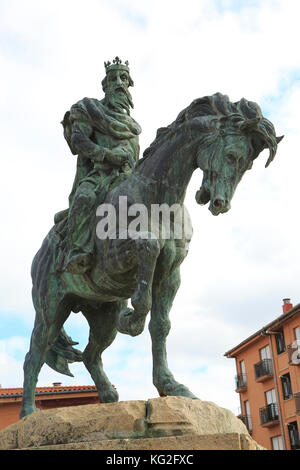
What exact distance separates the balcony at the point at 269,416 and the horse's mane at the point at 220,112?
32.1m

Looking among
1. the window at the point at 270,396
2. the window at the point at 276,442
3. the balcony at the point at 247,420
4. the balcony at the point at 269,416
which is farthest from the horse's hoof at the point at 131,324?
the balcony at the point at 247,420

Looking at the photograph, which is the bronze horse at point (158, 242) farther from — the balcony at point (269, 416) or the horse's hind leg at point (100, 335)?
the balcony at point (269, 416)

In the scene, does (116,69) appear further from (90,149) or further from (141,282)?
(141,282)

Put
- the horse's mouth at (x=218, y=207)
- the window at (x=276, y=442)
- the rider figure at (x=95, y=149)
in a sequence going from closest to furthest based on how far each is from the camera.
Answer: the horse's mouth at (x=218, y=207)
the rider figure at (x=95, y=149)
the window at (x=276, y=442)

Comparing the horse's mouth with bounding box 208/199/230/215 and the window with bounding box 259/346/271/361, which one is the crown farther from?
the window with bounding box 259/346/271/361

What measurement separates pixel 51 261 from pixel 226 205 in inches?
80.4

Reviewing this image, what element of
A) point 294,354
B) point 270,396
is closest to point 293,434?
point 270,396

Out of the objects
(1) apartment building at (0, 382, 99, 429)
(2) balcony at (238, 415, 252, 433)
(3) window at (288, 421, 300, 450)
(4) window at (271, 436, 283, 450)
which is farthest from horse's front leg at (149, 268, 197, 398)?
(2) balcony at (238, 415, 252, 433)

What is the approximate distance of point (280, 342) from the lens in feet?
118

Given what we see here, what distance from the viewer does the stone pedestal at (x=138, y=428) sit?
4402 millimetres
